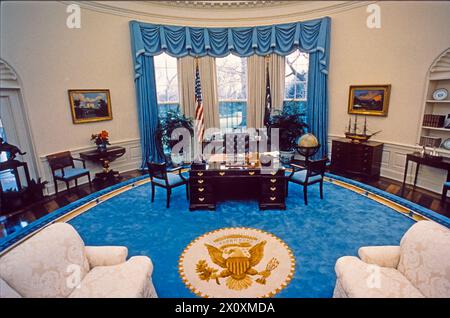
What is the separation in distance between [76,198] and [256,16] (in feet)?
20.0

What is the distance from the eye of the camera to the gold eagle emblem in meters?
2.94

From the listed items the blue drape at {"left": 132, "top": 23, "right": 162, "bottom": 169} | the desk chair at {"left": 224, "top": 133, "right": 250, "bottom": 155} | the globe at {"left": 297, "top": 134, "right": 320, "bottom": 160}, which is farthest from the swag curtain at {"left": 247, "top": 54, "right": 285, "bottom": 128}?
the blue drape at {"left": 132, "top": 23, "right": 162, "bottom": 169}

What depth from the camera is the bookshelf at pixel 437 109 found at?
4.93 meters

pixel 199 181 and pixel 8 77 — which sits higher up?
pixel 8 77

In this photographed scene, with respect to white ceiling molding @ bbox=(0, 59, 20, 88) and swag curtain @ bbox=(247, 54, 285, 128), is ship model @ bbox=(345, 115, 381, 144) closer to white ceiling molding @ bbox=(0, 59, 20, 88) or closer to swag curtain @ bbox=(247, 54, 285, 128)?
swag curtain @ bbox=(247, 54, 285, 128)

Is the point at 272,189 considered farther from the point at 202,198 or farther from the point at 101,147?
the point at 101,147

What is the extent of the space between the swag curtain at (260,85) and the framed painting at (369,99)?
1863mm

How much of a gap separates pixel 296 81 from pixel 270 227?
4.84 meters

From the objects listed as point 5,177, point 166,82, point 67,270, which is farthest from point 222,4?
point 67,270

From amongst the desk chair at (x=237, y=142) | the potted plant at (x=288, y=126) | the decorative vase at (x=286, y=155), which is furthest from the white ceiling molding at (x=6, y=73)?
the decorative vase at (x=286, y=155)

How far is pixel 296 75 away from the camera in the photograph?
24.3 feet

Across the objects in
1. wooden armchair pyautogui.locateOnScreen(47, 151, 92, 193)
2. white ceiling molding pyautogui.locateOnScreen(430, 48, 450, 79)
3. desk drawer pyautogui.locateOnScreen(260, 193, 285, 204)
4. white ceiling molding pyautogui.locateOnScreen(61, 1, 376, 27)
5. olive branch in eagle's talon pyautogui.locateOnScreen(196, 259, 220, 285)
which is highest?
white ceiling molding pyautogui.locateOnScreen(61, 1, 376, 27)

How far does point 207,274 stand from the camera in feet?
9.98

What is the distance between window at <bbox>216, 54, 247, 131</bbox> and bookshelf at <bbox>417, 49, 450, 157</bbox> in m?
4.30
